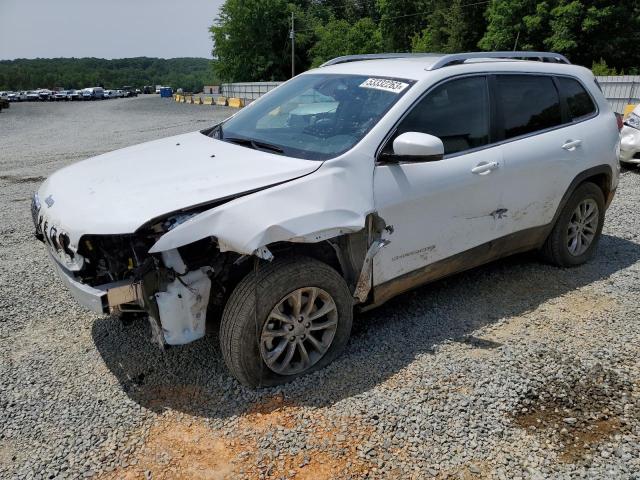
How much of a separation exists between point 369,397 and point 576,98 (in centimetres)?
331

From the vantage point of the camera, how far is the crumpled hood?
8.89ft

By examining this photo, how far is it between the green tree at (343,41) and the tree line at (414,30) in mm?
121

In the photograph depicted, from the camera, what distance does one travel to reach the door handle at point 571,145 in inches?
170

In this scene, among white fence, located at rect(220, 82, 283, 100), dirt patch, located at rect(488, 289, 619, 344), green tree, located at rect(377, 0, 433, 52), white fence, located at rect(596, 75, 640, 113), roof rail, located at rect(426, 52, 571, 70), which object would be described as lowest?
dirt patch, located at rect(488, 289, 619, 344)

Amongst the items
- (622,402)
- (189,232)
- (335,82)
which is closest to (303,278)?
(189,232)

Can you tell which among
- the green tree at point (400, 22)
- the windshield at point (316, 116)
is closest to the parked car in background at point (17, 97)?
the green tree at point (400, 22)

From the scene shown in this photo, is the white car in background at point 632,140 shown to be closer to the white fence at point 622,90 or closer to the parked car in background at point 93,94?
the white fence at point 622,90

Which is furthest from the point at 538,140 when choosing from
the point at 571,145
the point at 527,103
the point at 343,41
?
the point at 343,41

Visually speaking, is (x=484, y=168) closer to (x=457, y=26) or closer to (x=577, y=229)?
(x=577, y=229)

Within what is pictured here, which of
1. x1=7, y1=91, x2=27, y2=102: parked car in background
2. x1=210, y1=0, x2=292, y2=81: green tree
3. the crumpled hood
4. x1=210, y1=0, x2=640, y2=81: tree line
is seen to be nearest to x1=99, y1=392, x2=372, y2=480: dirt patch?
the crumpled hood

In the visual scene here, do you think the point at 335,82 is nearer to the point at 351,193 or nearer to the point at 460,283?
the point at 351,193

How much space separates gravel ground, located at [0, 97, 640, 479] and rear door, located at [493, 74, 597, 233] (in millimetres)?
781

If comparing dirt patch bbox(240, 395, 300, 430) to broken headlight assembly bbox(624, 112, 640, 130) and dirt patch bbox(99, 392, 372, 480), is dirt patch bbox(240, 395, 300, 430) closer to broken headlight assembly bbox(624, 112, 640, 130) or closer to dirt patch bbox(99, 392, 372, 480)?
dirt patch bbox(99, 392, 372, 480)

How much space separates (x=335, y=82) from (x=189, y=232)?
1.91 metres
